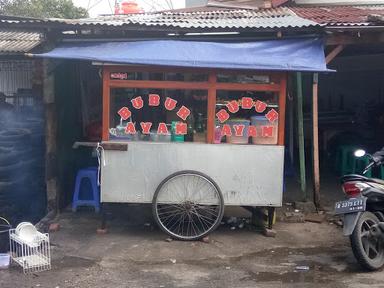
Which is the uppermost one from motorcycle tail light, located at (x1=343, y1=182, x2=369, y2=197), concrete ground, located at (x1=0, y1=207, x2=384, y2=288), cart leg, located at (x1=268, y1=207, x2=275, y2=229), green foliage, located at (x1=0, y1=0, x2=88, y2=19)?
green foliage, located at (x1=0, y1=0, x2=88, y2=19)

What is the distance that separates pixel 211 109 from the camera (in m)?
6.68

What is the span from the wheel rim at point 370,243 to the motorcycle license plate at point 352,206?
258 millimetres

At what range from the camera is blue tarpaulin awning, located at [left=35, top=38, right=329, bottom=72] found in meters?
6.38

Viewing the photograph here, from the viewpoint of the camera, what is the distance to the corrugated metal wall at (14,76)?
32.4ft

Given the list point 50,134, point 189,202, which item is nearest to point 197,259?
point 189,202

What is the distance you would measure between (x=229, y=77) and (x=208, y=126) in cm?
71

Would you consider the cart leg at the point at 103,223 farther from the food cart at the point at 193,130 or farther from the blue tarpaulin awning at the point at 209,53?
the blue tarpaulin awning at the point at 209,53

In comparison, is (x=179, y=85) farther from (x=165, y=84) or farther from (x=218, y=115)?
(x=218, y=115)

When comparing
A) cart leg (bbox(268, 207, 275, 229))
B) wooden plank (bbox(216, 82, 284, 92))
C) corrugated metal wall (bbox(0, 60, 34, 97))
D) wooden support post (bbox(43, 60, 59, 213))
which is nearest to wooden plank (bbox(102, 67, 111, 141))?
wooden support post (bbox(43, 60, 59, 213))

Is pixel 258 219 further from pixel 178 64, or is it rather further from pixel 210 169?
pixel 178 64

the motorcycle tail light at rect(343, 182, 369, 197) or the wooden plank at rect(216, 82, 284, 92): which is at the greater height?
the wooden plank at rect(216, 82, 284, 92)

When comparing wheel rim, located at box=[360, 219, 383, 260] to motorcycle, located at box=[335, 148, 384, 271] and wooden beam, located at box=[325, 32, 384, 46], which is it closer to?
motorcycle, located at box=[335, 148, 384, 271]

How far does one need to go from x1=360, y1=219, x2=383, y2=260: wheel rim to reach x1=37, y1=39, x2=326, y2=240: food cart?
4.19 ft

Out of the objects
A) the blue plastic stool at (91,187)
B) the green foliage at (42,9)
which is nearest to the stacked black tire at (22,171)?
the blue plastic stool at (91,187)
